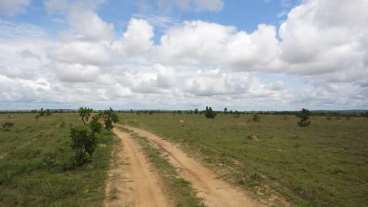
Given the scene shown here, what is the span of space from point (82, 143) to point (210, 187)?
9.74 metres

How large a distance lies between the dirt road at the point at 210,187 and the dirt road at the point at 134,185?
1507 mm

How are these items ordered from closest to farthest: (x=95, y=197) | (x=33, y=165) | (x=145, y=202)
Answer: (x=145, y=202), (x=95, y=197), (x=33, y=165)

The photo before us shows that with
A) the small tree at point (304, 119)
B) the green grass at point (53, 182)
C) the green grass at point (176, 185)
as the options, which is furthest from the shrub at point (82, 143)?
the small tree at point (304, 119)

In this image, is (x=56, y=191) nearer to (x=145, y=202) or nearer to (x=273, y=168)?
(x=145, y=202)

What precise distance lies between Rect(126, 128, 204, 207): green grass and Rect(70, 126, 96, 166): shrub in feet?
12.6

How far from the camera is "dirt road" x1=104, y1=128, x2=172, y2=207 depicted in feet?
36.4

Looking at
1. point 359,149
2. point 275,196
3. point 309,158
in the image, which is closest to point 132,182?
point 275,196

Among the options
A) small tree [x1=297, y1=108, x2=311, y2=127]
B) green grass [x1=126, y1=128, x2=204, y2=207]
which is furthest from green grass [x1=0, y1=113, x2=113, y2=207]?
small tree [x1=297, y1=108, x2=311, y2=127]

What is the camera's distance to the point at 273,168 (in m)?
17.1

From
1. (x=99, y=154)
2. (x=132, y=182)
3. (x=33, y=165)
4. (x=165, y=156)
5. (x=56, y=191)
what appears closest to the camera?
(x=56, y=191)

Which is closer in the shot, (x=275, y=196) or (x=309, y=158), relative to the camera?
(x=275, y=196)

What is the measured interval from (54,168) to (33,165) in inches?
80.0

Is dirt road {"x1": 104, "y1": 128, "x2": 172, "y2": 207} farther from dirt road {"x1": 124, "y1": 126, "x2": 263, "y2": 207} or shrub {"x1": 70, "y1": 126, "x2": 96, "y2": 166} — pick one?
shrub {"x1": 70, "y1": 126, "x2": 96, "y2": 166}

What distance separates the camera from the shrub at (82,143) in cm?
1811
